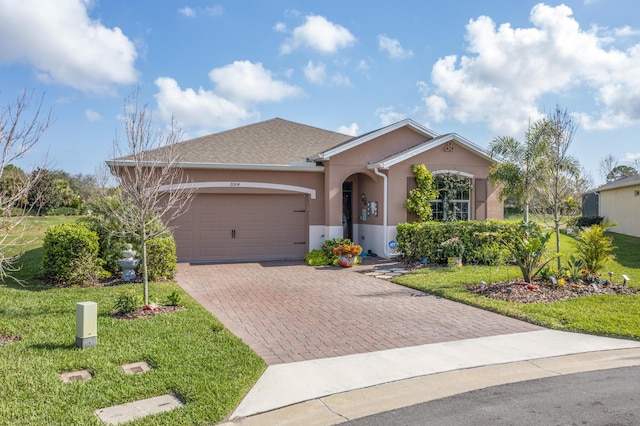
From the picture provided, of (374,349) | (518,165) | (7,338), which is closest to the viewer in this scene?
(374,349)

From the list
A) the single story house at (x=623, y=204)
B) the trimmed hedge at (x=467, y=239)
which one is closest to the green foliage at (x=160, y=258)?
the trimmed hedge at (x=467, y=239)

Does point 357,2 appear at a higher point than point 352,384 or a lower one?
higher

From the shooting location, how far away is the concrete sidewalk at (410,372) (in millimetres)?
4457

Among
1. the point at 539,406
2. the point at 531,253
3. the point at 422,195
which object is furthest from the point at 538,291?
the point at 422,195

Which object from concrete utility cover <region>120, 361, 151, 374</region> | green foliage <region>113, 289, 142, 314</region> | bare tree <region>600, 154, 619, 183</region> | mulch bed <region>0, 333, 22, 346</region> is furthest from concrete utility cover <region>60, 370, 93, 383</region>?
bare tree <region>600, 154, 619, 183</region>

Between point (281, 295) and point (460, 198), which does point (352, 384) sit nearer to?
point (281, 295)

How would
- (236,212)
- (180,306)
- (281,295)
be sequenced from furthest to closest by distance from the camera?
1. (236,212)
2. (281,295)
3. (180,306)

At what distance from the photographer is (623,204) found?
23984 mm

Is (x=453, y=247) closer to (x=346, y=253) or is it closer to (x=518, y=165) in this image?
(x=346, y=253)

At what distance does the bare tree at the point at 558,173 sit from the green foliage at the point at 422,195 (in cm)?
400

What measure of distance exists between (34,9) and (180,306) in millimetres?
5802

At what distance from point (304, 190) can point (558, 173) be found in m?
8.23

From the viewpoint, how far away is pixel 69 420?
408 cm

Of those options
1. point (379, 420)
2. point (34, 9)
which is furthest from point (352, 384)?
point (34, 9)
